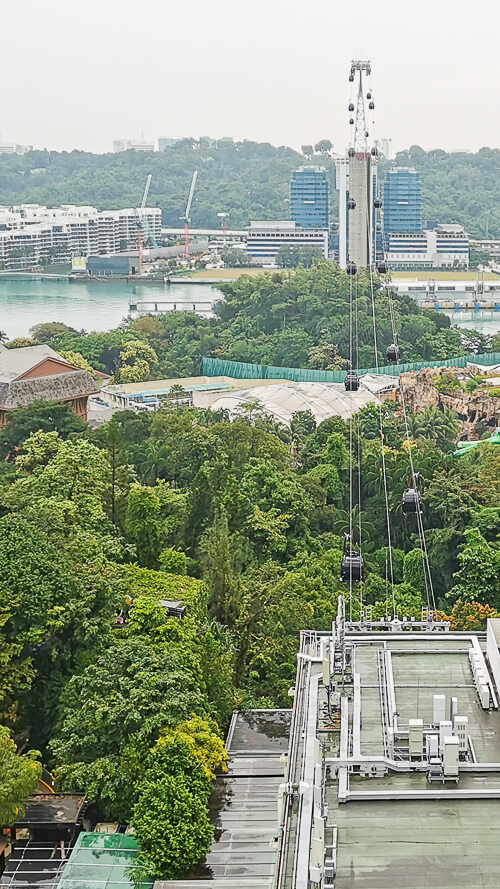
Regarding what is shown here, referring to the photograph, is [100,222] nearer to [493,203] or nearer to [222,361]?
[493,203]

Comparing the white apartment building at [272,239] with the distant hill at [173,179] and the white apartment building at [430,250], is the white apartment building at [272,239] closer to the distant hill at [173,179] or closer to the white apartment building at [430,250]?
the white apartment building at [430,250]

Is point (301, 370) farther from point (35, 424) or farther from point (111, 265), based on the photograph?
point (111, 265)

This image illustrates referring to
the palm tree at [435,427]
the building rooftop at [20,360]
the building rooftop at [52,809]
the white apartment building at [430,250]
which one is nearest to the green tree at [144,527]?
the building rooftop at [52,809]

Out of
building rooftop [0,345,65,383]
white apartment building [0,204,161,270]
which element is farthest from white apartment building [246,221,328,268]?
building rooftop [0,345,65,383]

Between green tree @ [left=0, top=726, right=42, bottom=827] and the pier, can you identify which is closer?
green tree @ [left=0, top=726, right=42, bottom=827]

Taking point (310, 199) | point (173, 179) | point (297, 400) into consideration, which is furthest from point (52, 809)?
point (173, 179)

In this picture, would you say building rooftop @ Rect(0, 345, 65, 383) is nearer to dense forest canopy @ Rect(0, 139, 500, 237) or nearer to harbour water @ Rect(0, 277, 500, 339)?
harbour water @ Rect(0, 277, 500, 339)

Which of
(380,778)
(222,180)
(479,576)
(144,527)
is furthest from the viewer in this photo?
(222,180)
